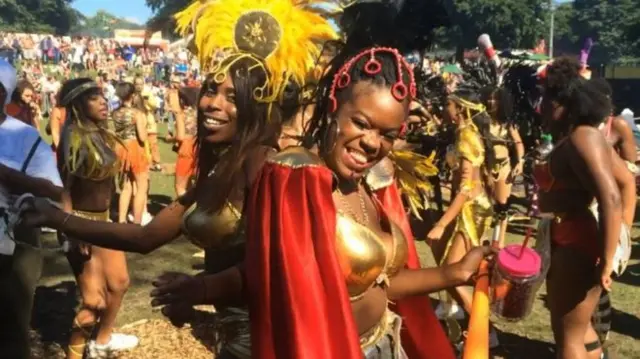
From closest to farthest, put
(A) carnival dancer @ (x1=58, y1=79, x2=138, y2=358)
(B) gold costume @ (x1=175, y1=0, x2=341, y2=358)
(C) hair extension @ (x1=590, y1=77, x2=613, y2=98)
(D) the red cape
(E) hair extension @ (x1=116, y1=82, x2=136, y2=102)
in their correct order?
(D) the red cape
(B) gold costume @ (x1=175, y1=0, x2=341, y2=358)
(C) hair extension @ (x1=590, y1=77, x2=613, y2=98)
(A) carnival dancer @ (x1=58, y1=79, x2=138, y2=358)
(E) hair extension @ (x1=116, y1=82, x2=136, y2=102)

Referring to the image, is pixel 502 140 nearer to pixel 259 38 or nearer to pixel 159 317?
pixel 159 317

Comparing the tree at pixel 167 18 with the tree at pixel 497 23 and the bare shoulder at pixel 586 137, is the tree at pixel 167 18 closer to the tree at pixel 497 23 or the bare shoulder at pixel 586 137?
the bare shoulder at pixel 586 137

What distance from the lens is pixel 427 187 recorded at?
4.22m

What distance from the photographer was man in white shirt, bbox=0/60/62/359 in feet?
12.1

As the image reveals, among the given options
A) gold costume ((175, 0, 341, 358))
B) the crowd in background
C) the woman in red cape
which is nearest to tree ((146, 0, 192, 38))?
gold costume ((175, 0, 341, 358))

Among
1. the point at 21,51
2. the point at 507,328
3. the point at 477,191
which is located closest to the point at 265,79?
the point at 477,191

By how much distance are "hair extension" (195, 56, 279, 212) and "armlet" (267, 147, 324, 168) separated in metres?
0.53

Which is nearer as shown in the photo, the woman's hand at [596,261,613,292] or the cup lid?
the cup lid

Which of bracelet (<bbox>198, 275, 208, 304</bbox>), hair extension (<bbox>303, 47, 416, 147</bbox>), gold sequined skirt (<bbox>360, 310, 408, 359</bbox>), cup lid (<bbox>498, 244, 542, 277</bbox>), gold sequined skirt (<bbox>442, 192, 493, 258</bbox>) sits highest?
hair extension (<bbox>303, 47, 416, 147</bbox>)

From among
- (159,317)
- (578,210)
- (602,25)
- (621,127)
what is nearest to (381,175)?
(578,210)

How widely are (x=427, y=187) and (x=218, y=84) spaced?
175 centimetres

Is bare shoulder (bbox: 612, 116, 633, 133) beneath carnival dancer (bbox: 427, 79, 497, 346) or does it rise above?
above

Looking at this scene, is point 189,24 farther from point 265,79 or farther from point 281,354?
point 281,354

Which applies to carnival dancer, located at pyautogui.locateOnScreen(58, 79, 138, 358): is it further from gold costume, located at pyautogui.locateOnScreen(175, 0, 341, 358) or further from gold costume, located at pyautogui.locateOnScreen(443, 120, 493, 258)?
gold costume, located at pyautogui.locateOnScreen(443, 120, 493, 258)
